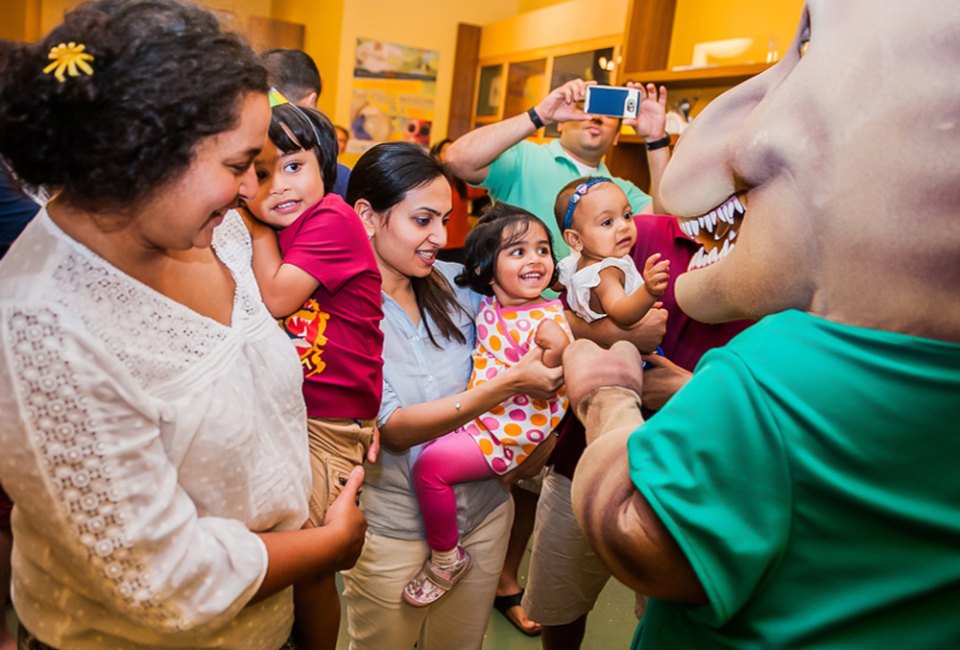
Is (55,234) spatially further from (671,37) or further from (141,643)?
(671,37)

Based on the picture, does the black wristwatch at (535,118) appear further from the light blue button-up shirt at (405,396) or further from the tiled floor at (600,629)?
the tiled floor at (600,629)

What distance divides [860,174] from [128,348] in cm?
83

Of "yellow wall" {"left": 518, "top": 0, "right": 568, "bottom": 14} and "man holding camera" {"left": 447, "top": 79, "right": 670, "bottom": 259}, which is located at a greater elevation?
"yellow wall" {"left": 518, "top": 0, "right": 568, "bottom": 14}

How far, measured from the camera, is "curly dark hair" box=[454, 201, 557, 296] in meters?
Answer: 1.90

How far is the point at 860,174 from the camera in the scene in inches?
32.1

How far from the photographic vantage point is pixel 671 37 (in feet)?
14.7

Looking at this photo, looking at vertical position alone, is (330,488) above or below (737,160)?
below

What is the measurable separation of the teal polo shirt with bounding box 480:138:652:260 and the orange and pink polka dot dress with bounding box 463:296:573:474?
1.02 m

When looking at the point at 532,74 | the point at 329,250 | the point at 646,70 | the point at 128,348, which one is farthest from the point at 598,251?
the point at 532,74

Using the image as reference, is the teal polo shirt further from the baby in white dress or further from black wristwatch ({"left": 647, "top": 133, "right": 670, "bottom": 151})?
the baby in white dress

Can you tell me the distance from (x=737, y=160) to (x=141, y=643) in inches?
39.1

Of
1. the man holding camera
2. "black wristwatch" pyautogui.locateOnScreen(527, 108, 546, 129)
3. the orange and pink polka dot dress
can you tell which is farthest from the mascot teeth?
"black wristwatch" pyautogui.locateOnScreen(527, 108, 546, 129)

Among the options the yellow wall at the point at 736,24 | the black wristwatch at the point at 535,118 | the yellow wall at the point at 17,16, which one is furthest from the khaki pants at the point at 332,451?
the yellow wall at the point at 17,16

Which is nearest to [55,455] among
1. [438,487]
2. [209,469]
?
[209,469]
